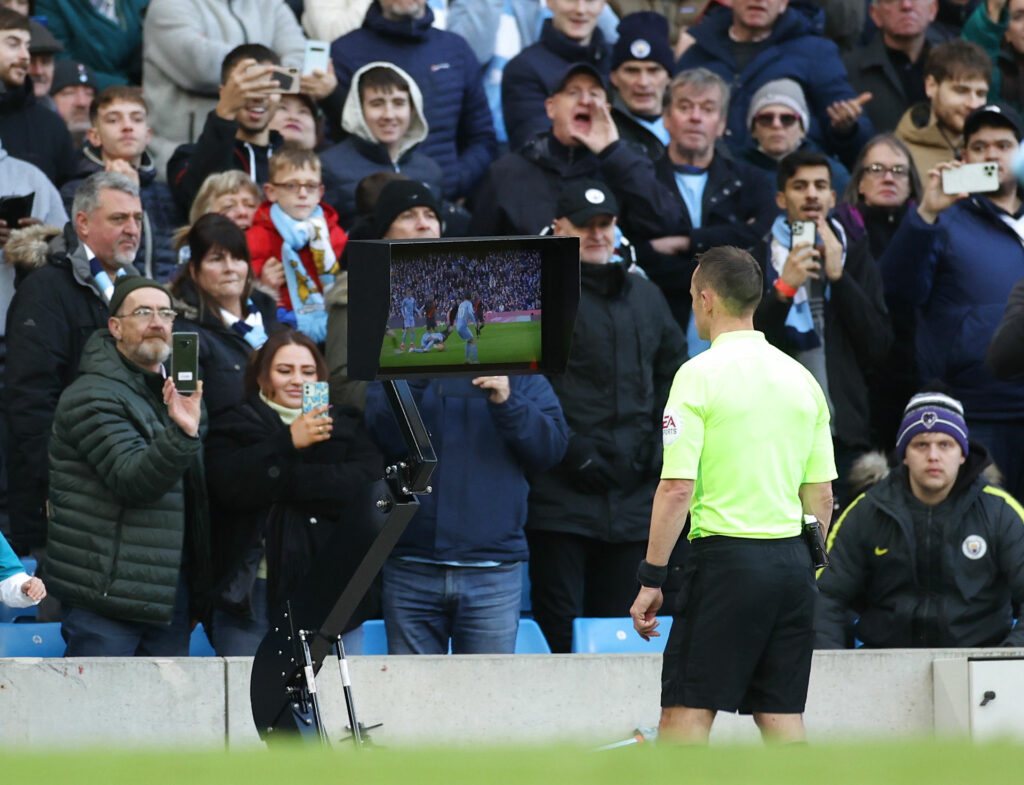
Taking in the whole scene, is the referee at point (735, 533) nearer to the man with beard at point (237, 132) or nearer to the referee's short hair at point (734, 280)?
the referee's short hair at point (734, 280)

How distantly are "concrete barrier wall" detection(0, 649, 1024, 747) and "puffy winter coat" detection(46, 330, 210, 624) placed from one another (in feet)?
1.21

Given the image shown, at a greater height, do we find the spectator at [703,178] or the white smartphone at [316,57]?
the white smartphone at [316,57]

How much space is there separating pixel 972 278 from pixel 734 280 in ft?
10.9

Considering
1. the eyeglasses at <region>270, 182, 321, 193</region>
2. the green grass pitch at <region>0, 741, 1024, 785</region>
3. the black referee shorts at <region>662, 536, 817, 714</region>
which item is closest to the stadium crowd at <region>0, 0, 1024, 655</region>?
the eyeglasses at <region>270, 182, 321, 193</region>

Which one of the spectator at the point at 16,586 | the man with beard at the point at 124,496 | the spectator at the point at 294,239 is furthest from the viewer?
the spectator at the point at 294,239

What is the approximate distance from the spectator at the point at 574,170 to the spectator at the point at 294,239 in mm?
810

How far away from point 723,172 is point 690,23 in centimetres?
313

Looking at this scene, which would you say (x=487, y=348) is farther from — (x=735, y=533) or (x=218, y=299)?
(x=218, y=299)

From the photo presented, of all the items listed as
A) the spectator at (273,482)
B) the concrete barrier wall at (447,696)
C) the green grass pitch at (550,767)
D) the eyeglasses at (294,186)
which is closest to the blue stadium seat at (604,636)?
the concrete barrier wall at (447,696)

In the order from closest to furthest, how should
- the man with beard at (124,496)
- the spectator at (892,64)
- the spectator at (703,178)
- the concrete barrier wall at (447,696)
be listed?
the concrete barrier wall at (447,696) < the man with beard at (124,496) < the spectator at (703,178) < the spectator at (892,64)

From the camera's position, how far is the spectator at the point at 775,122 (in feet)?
30.8

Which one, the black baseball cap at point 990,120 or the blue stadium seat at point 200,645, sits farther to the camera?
the black baseball cap at point 990,120

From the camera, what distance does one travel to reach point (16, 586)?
19.2 feet

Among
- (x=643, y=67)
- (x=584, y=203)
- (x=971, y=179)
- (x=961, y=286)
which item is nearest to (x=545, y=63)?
(x=643, y=67)
